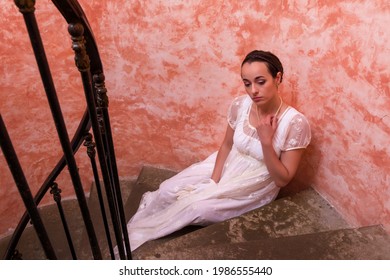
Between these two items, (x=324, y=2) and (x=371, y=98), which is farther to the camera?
(x=324, y=2)

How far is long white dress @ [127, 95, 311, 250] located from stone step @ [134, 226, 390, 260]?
22.7 inches

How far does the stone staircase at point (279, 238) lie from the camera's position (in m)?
1.87

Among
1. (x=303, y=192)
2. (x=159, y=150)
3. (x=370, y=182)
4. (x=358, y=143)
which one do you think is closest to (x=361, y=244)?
(x=370, y=182)

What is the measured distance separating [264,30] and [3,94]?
Result: 2.10 m

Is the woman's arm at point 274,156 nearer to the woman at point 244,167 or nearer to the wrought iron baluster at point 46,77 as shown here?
the woman at point 244,167

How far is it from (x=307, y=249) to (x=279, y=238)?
0.50 ft

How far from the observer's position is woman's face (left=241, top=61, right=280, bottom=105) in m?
2.16

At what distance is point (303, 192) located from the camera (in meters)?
2.62

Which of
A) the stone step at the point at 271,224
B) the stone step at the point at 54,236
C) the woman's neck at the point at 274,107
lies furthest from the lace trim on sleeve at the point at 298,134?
the stone step at the point at 54,236

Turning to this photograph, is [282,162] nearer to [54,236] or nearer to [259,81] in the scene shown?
[259,81]

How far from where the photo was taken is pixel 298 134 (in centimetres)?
229

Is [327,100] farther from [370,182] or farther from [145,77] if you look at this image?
[145,77]

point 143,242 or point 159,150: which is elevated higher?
point 159,150

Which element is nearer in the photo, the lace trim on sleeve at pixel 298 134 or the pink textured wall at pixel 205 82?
the pink textured wall at pixel 205 82
